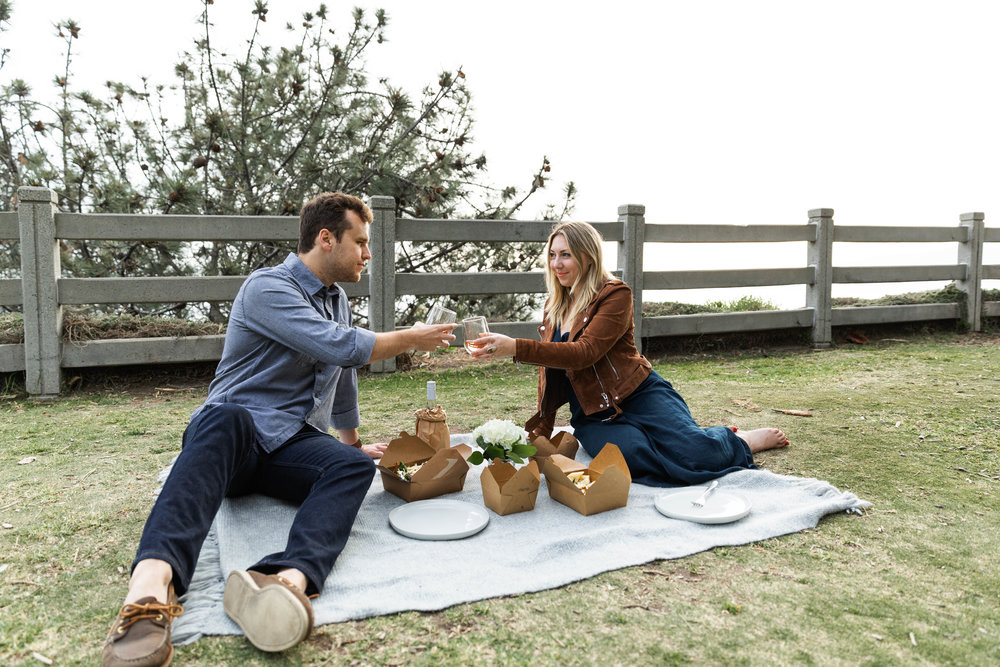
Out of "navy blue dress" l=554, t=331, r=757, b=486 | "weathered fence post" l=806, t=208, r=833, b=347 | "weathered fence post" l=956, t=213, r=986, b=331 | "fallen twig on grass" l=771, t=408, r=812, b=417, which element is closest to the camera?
"navy blue dress" l=554, t=331, r=757, b=486

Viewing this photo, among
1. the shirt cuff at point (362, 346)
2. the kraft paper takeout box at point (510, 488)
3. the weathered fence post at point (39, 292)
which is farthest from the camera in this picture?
the weathered fence post at point (39, 292)

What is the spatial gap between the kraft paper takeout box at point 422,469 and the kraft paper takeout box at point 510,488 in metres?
0.19

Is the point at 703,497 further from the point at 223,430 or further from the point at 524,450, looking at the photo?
the point at 223,430

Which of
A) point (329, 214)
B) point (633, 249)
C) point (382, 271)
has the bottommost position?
point (382, 271)

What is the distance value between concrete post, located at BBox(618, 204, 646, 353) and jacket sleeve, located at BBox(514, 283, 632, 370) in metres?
4.07

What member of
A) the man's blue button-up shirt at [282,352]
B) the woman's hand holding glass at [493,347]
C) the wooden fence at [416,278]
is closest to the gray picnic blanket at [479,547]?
the man's blue button-up shirt at [282,352]

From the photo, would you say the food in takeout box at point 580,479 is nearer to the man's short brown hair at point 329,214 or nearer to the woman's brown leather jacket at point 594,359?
the woman's brown leather jacket at point 594,359

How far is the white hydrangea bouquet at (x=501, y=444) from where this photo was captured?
9.00ft

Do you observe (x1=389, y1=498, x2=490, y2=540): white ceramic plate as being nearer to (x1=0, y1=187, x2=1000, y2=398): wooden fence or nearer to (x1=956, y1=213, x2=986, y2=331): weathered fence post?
(x1=0, y1=187, x2=1000, y2=398): wooden fence

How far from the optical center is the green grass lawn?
1712 mm

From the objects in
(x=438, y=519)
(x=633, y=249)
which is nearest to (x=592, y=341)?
(x=438, y=519)

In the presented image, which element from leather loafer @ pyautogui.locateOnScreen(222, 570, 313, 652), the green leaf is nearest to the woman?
the green leaf

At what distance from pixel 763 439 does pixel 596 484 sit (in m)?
1.38

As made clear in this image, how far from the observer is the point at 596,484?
2592 millimetres
